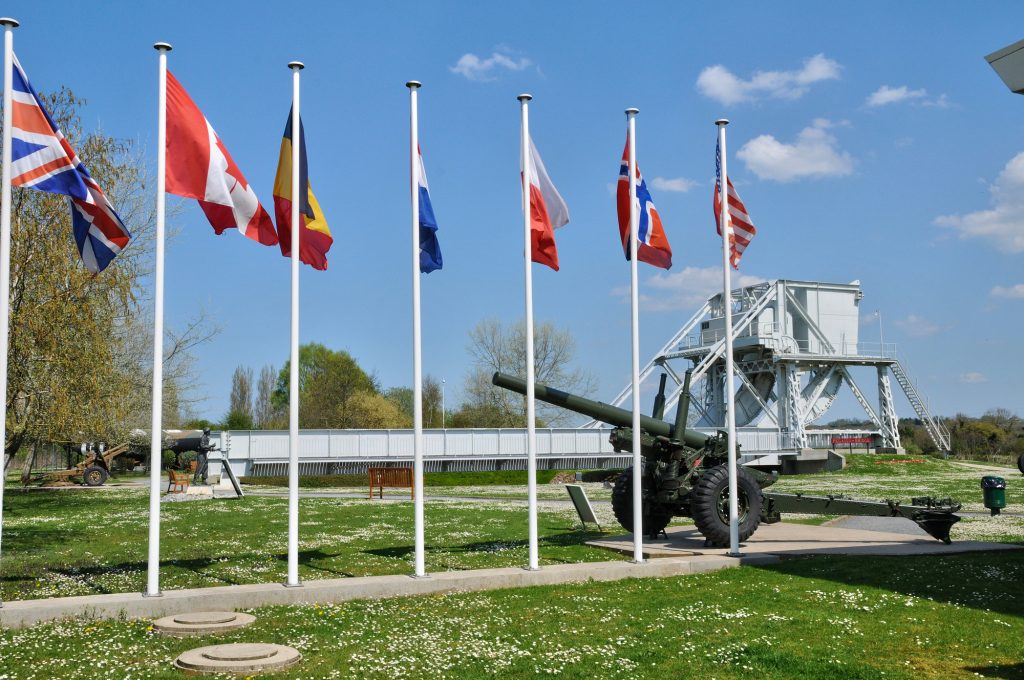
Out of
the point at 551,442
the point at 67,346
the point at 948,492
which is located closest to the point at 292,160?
the point at 67,346

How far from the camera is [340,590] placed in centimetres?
1254

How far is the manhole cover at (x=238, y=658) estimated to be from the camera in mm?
8680

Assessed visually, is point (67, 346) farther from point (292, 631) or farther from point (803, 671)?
point (803, 671)

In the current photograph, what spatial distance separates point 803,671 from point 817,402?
61.7 metres

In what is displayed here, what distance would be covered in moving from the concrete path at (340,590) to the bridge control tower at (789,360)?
49.4 m

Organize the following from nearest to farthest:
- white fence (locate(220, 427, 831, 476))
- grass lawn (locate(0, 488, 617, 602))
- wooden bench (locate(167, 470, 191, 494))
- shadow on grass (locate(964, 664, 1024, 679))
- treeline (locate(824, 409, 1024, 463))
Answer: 1. shadow on grass (locate(964, 664, 1024, 679))
2. grass lawn (locate(0, 488, 617, 602))
3. wooden bench (locate(167, 470, 191, 494))
4. white fence (locate(220, 427, 831, 476))
5. treeline (locate(824, 409, 1024, 463))

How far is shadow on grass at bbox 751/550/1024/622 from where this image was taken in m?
12.4

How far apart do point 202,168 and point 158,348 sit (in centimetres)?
254

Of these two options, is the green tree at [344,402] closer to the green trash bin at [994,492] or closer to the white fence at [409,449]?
the white fence at [409,449]

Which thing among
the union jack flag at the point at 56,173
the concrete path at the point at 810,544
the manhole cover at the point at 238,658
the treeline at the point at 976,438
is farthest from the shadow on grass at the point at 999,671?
the treeline at the point at 976,438

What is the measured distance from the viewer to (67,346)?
2223 cm

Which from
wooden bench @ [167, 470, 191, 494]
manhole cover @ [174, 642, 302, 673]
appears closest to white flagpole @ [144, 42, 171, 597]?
manhole cover @ [174, 642, 302, 673]

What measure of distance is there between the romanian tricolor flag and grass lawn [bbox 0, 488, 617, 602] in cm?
495

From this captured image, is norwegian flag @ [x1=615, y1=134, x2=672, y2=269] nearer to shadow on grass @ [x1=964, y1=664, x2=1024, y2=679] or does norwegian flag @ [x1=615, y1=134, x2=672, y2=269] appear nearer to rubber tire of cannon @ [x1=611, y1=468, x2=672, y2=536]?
rubber tire of cannon @ [x1=611, y1=468, x2=672, y2=536]
